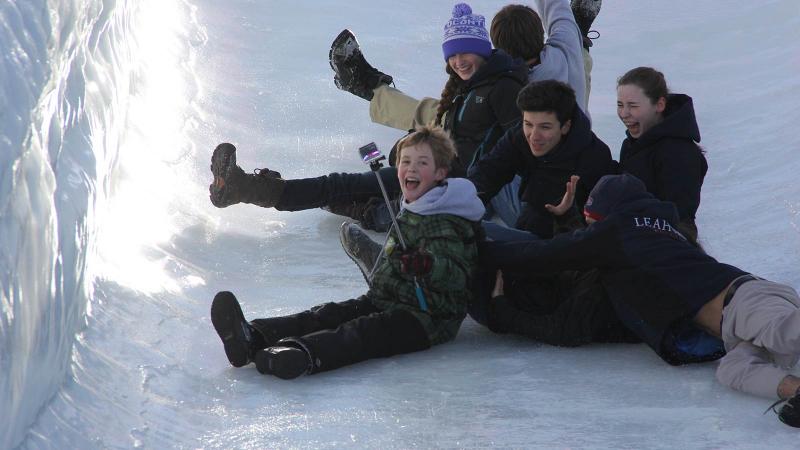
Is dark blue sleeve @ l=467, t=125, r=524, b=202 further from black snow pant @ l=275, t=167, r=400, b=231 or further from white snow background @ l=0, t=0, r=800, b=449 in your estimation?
white snow background @ l=0, t=0, r=800, b=449

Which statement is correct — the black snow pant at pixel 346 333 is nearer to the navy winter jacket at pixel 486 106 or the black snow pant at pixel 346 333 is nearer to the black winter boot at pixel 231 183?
the black winter boot at pixel 231 183

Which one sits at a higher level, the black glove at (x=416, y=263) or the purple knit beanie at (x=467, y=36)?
the purple knit beanie at (x=467, y=36)

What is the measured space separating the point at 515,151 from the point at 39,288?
1909 millimetres

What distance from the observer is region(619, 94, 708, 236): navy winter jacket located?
3602 mm

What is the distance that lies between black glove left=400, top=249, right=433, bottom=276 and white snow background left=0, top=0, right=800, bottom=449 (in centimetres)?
27

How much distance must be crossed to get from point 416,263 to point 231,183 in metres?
1.17

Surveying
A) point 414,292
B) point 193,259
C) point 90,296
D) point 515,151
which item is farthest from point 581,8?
point 90,296

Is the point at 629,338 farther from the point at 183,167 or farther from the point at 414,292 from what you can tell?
the point at 183,167

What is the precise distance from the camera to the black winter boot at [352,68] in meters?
5.00

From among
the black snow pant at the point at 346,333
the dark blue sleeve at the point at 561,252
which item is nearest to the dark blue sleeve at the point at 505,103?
the dark blue sleeve at the point at 561,252

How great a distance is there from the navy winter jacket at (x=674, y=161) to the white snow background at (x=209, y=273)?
576mm

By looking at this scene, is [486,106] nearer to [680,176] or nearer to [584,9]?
[680,176]

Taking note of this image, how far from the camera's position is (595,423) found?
2621 mm

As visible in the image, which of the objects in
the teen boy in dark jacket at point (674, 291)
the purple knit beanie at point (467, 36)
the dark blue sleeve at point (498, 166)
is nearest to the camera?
the teen boy in dark jacket at point (674, 291)
